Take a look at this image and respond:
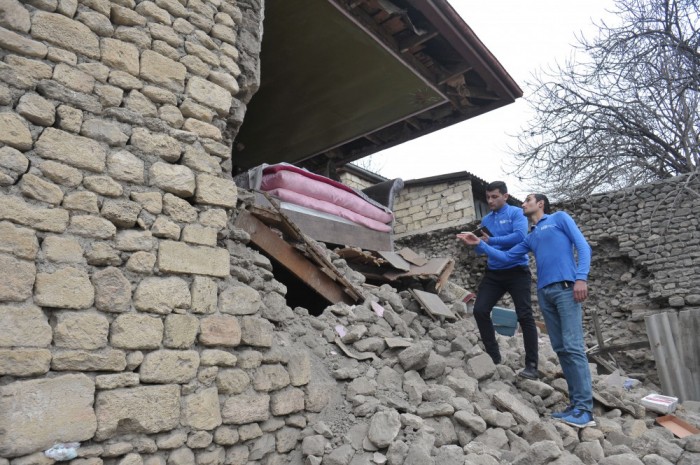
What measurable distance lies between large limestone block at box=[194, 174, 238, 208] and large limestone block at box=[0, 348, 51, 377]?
112cm

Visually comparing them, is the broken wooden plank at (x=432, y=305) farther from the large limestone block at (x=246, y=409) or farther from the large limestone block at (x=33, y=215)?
the large limestone block at (x=33, y=215)

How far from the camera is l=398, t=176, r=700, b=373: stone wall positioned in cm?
936

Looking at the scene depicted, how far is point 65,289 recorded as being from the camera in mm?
2180

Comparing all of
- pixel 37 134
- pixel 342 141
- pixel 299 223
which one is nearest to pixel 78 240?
pixel 37 134

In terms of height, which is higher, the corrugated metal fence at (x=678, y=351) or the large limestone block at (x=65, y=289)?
the large limestone block at (x=65, y=289)

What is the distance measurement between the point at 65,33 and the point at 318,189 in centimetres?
289

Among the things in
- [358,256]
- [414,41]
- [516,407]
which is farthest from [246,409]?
[414,41]

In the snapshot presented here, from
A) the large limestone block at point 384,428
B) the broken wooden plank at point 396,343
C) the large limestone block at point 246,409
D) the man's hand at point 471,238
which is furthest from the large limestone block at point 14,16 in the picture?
the man's hand at point 471,238

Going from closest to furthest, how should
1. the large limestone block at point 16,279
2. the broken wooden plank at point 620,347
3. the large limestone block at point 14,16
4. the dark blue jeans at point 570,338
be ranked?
the large limestone block at point 16,279 → the large limestone block at point 14,16 → the dark blue jeans at point 570,338 → the broken wooden plank at point 620,347

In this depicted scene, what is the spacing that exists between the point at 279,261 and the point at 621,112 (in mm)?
11163

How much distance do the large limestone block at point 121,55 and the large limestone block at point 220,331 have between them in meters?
1.45

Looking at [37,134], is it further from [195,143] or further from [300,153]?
[300,153]

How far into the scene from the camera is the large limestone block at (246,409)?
2.59 meters

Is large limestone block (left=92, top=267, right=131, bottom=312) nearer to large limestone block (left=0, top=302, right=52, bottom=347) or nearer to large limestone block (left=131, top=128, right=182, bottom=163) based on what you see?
large limestone block (left=0, top=302, right=52, bottom=347)
